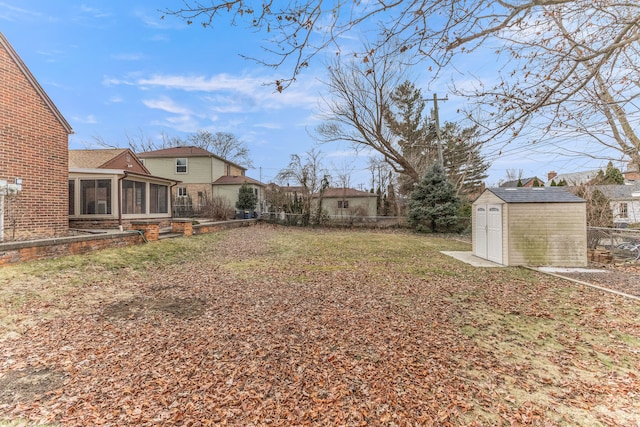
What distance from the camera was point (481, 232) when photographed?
32.1 feet

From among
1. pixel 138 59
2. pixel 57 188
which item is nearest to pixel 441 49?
pixel 57 188

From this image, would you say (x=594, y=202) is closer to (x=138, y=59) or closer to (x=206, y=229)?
(x=206, y=229)

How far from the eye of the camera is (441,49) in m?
3.51

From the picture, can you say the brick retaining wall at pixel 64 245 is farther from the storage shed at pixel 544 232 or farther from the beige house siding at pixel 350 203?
the beige house siding at pixel 350 203

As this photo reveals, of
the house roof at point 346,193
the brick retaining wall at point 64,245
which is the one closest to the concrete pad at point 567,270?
the brick retaining wall at point 64,245

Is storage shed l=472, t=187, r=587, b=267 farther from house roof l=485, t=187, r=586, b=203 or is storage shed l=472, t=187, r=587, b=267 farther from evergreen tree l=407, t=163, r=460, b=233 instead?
evergreen tree l=407, t=163, r=460, b=233

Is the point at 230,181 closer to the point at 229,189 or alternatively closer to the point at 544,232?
the point at 229,189

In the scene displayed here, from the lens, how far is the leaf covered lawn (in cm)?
229

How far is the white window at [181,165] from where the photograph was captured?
2419 cm

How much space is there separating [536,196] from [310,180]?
13.4 m

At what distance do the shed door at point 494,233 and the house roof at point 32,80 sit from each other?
42.3ft

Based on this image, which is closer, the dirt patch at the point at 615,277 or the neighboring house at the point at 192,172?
the dirt patch at the point at 615,277

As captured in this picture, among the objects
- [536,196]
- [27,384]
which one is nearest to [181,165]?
[536,196]

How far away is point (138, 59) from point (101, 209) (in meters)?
7.65
